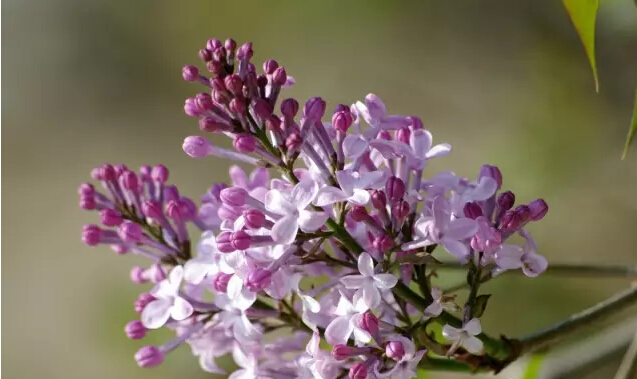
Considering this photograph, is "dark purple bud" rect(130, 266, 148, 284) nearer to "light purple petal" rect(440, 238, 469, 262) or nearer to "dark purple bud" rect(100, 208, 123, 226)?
"dark purple bud" rect(100, 208, 123, 226)

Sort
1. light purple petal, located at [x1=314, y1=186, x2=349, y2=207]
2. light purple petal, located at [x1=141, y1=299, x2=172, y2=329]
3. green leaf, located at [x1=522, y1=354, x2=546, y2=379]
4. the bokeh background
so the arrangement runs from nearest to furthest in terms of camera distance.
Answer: light purple petal, located at [x1=314, y1=186, x2=349, y2=207] < light purple petal, located at [x1=141, y1=299, x2=172, y2=329] < green leaf, located at [x1=522, y1=354, x2=546, y2=379] < the bokeh background

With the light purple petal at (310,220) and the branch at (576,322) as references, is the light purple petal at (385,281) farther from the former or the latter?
the branch at (576,322)

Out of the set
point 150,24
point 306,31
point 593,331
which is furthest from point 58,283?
point 593,331

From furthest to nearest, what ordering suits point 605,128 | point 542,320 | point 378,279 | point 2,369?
point 2,369 → point 605,128 → point 542,320 → point 378,279

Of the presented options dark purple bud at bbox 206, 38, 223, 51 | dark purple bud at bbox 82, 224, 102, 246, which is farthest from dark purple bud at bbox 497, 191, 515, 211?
dark purple bud at bbox 82, 224, 102, 246

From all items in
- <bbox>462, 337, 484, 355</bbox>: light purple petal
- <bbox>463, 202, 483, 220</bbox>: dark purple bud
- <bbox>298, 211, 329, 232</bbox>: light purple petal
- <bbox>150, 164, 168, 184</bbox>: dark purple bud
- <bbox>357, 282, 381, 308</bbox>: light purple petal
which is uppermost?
<bbox>150, 164, 168, 184</bbox>: dark purple bud

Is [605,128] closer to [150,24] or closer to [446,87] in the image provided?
[446,87]
